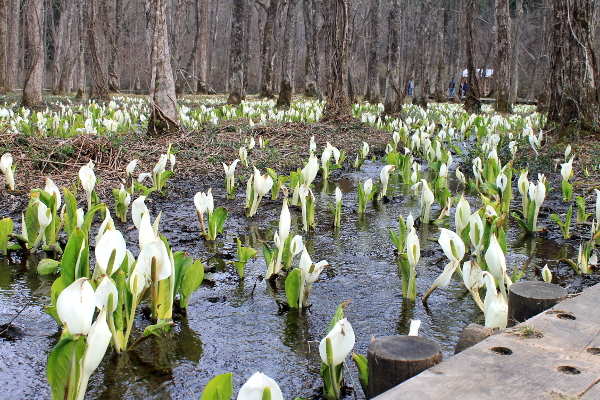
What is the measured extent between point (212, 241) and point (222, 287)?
0.87 meters

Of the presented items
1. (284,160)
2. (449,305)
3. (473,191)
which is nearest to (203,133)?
(284,160)

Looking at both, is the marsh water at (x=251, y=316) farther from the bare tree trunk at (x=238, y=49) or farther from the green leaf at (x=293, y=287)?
the bare tree trunk at (x=238, y=49)

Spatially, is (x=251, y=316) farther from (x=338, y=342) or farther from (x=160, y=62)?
(x=160, y=62)

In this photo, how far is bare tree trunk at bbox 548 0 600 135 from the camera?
6.73 meters

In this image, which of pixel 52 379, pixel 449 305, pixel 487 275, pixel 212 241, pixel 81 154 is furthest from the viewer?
pixel 81 154

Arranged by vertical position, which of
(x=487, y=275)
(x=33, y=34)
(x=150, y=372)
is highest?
(x=33, y=34)

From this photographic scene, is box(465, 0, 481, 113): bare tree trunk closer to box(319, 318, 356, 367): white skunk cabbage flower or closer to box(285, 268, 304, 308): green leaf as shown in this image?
box(285, 268, 304, 308): green leaf

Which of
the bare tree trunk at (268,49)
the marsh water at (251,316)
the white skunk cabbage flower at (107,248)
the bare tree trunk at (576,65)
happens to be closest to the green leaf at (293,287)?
the marsh water at (251,316)

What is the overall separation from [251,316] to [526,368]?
146 centimetres

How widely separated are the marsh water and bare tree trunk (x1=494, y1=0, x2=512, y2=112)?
1275 cm

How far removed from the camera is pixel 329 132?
9.45 m

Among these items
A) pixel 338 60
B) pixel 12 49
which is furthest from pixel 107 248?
pixel 12 49

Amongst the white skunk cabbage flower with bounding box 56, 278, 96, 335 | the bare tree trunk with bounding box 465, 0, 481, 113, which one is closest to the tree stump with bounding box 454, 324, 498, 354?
the white skunk cabbage flower with bounding box 56, 278, 96, 335

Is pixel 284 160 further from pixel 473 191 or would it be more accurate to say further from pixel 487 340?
pixel 487 340
